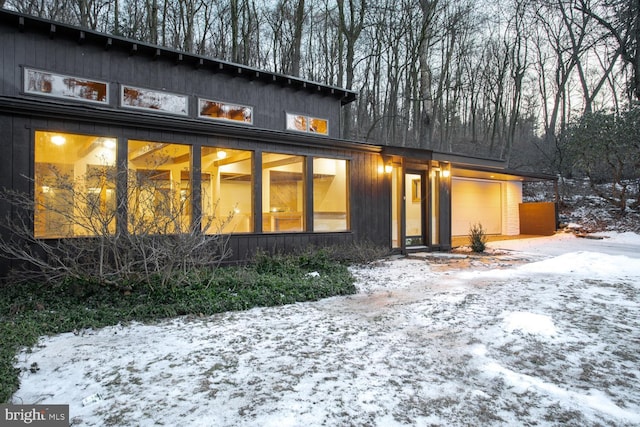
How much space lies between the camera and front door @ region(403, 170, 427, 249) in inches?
359

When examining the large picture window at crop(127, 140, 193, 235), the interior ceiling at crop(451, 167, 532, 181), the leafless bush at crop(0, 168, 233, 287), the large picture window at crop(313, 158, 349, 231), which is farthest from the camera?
the interior ceiling at crop(451, 167, 532, 181)

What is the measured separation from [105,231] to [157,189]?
86 cm

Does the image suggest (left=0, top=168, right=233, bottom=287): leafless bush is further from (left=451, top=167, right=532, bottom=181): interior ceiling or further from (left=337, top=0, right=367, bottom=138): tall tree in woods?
(left=337, top=0, right=367, bottom=138): tall tree in woods

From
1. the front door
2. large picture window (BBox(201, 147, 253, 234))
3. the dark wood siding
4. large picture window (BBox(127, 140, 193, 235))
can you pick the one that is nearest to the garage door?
the front door

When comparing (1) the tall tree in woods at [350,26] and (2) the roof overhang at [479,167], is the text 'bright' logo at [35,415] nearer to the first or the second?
(2) the roof overhang at [479,167]

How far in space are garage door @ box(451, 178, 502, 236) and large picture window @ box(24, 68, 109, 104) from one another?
10.7 meters

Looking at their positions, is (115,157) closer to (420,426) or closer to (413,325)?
(413,325)

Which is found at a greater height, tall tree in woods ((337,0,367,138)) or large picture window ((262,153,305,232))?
tall tree in woods ((337,0,367,138))

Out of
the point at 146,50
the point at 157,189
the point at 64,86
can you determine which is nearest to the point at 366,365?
the point at 157,189

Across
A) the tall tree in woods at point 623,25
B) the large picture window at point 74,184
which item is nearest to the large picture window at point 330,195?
the large picture window at point 74,184

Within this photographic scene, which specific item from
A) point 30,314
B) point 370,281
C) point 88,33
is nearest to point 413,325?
point 370,281

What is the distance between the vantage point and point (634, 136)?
11711 millimetres

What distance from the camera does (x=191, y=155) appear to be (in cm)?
646

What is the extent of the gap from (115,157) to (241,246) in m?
2.45
